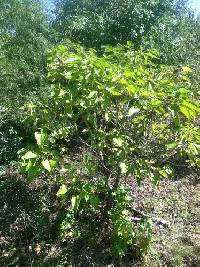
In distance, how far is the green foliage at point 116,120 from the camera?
372 centimetres

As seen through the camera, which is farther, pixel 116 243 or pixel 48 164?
pixel 116 243

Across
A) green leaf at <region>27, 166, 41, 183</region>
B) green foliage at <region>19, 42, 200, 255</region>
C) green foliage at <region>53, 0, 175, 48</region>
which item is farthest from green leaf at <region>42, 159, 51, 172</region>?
green foliage at <region>53, 0, 175, 48</region>

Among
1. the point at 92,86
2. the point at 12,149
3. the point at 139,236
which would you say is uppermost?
the point at 92,86

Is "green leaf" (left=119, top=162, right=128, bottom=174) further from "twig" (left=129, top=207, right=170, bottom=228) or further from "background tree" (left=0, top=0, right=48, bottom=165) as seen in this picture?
"background tree" (left=0, top=0, right=48, bottom=165)

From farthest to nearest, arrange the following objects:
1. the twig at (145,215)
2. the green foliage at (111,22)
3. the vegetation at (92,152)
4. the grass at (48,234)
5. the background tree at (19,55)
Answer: the green foliage at (111,22)
the background tree at (19,55)
the twig at (145,215)
the grass at (48,234)
the vegetation at (92,152)

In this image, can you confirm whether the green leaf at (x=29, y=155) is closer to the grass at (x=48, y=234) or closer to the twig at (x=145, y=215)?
the grass at (x=48, y=234)

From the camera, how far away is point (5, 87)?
22.3 feet

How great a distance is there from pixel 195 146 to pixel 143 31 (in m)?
5.39

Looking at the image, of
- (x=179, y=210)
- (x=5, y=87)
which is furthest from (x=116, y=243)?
(x=5, y=87)

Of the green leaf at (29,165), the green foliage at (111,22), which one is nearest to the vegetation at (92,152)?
the green leaf at (29,165)

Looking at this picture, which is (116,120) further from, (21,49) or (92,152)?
(21,49)

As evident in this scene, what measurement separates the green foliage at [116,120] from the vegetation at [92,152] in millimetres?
13

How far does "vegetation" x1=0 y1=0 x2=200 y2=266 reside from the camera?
3.87 m

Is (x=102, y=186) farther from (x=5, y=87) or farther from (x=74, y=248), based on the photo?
(x=5, y=87)
